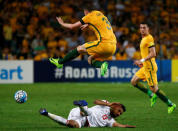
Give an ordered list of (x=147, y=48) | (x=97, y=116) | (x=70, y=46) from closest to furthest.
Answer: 1. (x=97, y=116)
2. (x=147, y=48)
3. (x=70, y=46)

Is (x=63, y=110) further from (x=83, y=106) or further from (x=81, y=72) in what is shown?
(x=81, y=72)

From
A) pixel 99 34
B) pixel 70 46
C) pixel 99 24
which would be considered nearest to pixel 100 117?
pixel 99 34

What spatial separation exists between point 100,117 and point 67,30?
1614 centimetres

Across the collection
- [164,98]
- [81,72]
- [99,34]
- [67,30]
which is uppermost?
[67,30]

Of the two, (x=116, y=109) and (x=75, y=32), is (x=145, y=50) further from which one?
(x=75, y=32)

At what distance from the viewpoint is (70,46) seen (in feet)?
78.2

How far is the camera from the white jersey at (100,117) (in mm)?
8773

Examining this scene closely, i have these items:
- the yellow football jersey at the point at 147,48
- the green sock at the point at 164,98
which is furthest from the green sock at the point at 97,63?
the green sock at the point at 164,98

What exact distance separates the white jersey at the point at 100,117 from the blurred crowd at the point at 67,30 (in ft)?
44.7

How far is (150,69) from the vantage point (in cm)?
1229

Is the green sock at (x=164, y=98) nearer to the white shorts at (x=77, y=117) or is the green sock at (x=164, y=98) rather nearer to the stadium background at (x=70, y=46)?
the white shorts at (x=77, y=117)

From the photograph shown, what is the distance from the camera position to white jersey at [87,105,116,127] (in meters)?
8.77

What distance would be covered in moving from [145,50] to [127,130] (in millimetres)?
4222

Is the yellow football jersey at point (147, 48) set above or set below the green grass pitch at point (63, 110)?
above
